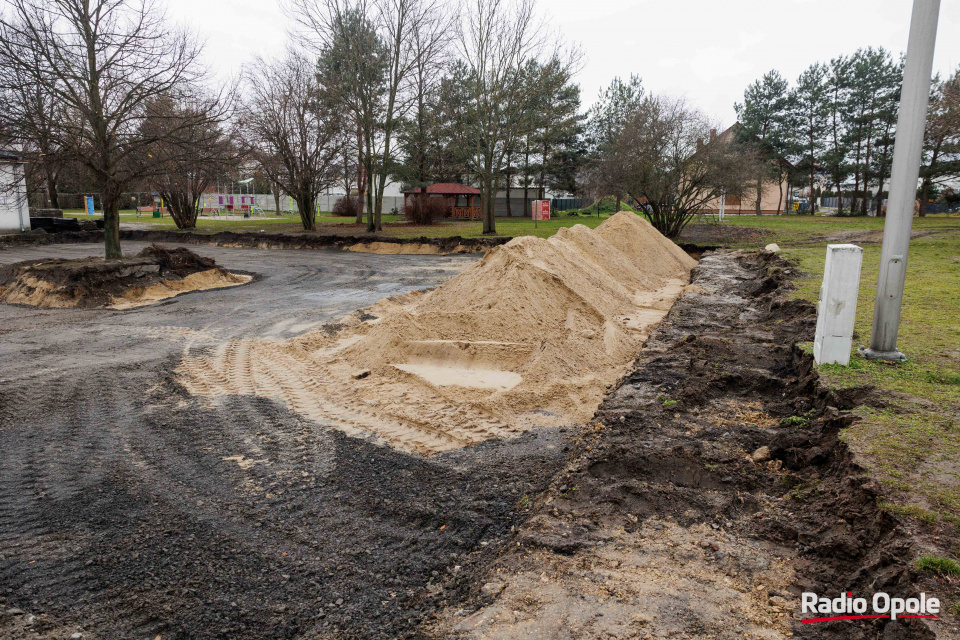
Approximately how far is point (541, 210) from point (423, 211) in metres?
8.82

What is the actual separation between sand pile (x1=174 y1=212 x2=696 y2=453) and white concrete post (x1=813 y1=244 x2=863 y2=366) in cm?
226

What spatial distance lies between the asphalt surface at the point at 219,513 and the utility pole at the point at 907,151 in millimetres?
3543

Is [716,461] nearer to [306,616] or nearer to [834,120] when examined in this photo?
[306,616]

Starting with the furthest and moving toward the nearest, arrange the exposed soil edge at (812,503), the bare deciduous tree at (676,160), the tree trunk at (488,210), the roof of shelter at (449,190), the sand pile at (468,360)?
the roof of shelter at (449,190) < the tree trunk at (488,210) < the bare deciduous tree at (676,160) < the sand pile at (468,360) < the exposed soil edge at (812,503)

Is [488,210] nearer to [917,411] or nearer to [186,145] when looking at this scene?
[186,145]

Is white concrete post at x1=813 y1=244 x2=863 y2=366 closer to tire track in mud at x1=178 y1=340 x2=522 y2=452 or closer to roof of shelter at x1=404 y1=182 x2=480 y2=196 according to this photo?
tire track in mud at x1=178 y1=340 x2=522 y2=452

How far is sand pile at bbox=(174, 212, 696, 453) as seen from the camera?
598 cm

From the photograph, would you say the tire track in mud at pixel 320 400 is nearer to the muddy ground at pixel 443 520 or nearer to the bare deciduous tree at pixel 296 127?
the muddy ground at pixel 443 520

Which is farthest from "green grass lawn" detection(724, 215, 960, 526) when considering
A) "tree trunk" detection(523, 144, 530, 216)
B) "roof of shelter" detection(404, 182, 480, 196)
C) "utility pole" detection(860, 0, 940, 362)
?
"roof of shelter" detection(404, 182, 480, 196)

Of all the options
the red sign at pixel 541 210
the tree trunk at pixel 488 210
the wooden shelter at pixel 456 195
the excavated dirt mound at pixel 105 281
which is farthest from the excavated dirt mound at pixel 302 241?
the wooden shelter at pixel 456 195

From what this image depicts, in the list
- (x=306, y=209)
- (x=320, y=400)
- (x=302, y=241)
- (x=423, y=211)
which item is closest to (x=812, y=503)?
(x=320, y=400)

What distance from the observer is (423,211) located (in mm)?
37344

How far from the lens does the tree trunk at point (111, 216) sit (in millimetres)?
14984

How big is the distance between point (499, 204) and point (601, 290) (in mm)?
41122
